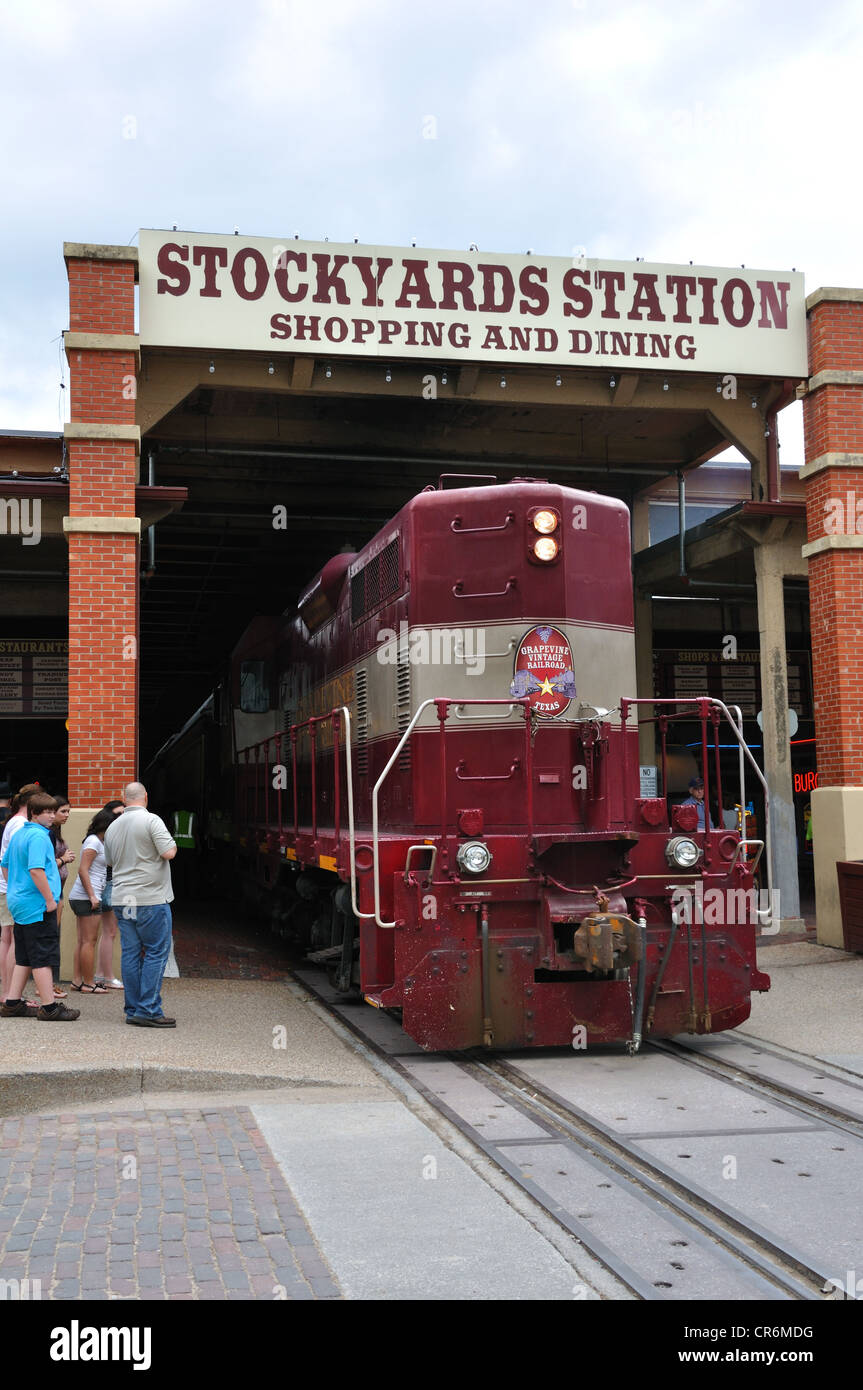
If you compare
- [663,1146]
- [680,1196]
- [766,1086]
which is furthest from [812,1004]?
[680,1196]

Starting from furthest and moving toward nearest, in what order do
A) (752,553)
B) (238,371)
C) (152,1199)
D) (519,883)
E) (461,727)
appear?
(752,553)
(238,371)
(461,727)
(519,883)
(152,1199)

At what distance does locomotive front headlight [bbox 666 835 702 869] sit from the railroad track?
49.6 inches

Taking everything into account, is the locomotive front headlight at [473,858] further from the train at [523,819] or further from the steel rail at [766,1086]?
the steel rail at [766,1086]

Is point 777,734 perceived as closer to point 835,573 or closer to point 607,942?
point 835,573

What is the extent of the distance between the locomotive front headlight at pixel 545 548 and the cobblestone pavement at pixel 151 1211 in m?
4.16

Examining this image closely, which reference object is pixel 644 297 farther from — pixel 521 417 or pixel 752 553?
pixel 752 553

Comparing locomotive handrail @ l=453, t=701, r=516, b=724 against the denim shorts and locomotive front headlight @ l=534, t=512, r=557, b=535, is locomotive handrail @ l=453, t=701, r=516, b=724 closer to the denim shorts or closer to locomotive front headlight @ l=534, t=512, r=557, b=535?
locomotive front headlight @ l=534, t=512, r=557, b=535

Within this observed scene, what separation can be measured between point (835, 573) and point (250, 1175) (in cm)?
997

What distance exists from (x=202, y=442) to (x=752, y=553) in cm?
711

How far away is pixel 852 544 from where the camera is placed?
13.2 meters

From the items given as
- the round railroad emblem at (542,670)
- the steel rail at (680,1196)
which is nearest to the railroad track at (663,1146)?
the steel rail at (680,1196)

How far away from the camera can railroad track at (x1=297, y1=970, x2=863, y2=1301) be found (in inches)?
172

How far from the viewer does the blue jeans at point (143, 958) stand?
8695mm
